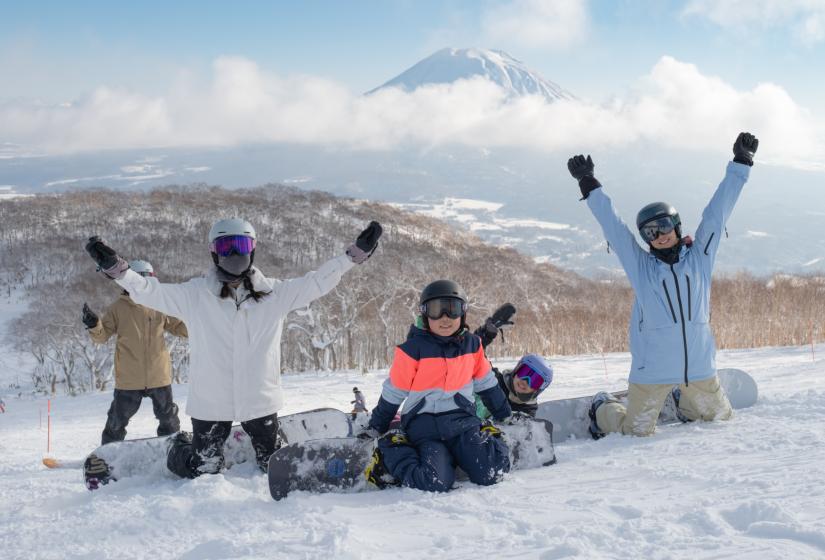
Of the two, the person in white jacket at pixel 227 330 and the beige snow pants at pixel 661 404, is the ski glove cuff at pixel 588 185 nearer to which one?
the beige snow pants at pixel 661 404

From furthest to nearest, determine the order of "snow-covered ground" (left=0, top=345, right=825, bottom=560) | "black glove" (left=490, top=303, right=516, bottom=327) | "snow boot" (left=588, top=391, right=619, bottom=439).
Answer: "black glove" (left=490, top=303, right=516, bottom=327) → "snow boot" (left=588, top=391, right=619, bottom=439) → "snow-covered ground" (left=0, top=345, right=825, bottom=560)

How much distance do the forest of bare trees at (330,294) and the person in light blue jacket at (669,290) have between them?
15364 mm

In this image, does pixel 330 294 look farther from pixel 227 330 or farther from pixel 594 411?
pixel 227 330

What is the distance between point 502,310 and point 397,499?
2688 millimetres

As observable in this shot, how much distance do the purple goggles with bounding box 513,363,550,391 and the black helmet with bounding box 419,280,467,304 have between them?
4.40 ft

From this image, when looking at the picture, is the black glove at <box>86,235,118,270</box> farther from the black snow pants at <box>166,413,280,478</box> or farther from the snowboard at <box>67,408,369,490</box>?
the snowboard at <box>67,408,369,490</box>

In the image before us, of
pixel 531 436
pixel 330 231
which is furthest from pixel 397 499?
pixel 330 231

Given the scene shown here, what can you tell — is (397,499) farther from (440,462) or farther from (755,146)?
(755,146)

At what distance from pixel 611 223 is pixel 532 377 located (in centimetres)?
131

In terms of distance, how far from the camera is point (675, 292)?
12.8 ft

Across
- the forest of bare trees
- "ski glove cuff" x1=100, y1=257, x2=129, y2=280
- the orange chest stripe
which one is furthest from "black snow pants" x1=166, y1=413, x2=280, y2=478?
the forest of bare trees

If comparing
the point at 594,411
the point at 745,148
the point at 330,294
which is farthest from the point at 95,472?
the point at 330,294

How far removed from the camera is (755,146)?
13.4 feet

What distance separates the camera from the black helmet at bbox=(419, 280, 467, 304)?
11.2ft
